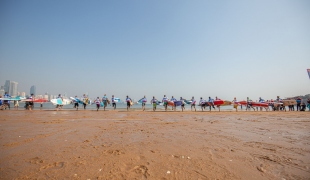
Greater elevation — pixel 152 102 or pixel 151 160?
pixel 152 102

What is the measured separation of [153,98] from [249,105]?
18112 mm

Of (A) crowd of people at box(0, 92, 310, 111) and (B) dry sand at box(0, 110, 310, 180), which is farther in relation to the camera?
(A) crowd of people at box(0, 92, 310, 111)

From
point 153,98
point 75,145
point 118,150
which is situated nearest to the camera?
point 118,150

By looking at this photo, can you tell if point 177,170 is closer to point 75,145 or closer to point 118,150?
point 118,150

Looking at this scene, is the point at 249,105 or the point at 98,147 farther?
the point at 249,105

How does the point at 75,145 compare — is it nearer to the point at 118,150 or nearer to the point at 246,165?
the point at 118,150

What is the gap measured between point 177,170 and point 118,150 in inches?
59.4

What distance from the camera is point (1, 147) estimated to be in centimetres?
350

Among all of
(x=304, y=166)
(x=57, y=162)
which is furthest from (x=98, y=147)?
(x=304, y=166)

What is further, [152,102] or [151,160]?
[152,102]

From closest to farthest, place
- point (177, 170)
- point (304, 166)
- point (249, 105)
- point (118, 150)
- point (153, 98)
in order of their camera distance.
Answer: point (177, 170)
point (304, 166)
point (118, 150)
point (153, 98)
point (249, 105)

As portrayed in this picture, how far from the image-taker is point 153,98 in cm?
2228

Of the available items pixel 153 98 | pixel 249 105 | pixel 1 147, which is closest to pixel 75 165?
pixel 1 147

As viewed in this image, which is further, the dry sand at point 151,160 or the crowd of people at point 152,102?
the crowd of people at point 152,102
